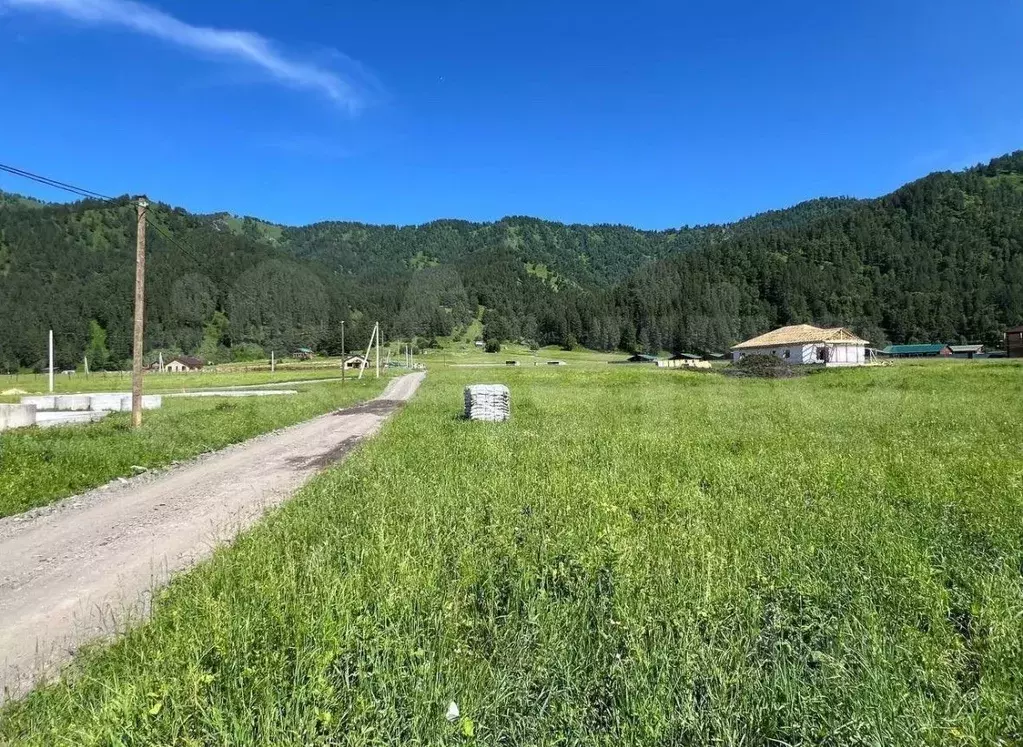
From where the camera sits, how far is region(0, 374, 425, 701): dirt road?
16.4 ft

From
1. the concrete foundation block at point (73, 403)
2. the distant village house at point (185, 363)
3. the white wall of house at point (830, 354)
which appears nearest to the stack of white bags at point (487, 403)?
the concrete foundation block at point (73, 403)

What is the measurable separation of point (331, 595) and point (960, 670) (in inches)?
183

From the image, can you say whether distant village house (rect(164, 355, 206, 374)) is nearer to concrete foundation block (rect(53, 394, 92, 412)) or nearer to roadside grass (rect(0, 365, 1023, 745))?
concrete foundation block (rect(53, 394, 92, 412))

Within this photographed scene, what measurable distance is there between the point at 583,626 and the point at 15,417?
2378cm

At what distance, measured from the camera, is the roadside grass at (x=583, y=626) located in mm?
3330

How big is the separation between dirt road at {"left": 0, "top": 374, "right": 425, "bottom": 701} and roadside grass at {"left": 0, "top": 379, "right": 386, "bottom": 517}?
0.72 metres

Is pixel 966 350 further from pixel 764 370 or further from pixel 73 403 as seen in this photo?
pixel 73 403

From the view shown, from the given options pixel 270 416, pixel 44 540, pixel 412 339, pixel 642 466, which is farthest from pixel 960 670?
pixel 412 339

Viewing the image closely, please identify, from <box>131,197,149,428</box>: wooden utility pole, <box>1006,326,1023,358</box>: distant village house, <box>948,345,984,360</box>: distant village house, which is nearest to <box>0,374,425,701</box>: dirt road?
<box>131,197,149,428</box>: wooden utility pole

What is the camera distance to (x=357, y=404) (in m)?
33.7

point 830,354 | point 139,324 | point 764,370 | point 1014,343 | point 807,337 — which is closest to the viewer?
point 139,324

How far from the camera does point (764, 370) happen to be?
205 feet

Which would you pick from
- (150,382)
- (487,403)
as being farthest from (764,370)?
(150,382)

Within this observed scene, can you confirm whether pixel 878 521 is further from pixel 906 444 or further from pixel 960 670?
pixel 906 444
